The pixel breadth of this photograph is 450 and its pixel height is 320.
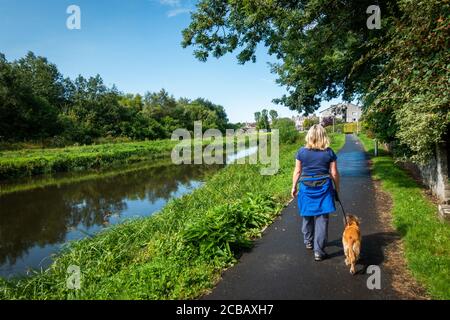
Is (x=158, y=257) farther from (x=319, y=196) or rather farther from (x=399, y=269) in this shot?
(x=399, y=269)

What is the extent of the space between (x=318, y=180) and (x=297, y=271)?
56.9 inches

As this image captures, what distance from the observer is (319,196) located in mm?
5305

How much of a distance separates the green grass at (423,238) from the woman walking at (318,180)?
1379 millimetres

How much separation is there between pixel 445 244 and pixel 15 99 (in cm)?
4659

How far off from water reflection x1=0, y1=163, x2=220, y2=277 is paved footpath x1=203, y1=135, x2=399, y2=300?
235 inches

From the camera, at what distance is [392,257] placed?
546cm

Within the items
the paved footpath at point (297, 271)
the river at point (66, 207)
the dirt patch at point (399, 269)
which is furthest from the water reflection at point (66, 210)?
the dirt patch at point (399, 269)

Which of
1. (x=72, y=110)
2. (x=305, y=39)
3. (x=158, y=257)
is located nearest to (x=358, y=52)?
(x=305, y=39)

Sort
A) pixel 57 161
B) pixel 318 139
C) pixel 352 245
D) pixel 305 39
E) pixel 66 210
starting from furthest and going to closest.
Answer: pixel 57 161 < pixel 66 210 < pixel 305 39 < pixel 318 139 < pixel 352 245

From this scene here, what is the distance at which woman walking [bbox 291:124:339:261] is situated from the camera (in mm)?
5262

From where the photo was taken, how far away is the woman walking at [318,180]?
5.26 metres

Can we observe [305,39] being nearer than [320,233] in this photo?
No

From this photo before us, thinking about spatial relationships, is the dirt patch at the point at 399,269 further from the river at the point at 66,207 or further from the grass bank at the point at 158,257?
the river at the point at 66,207
